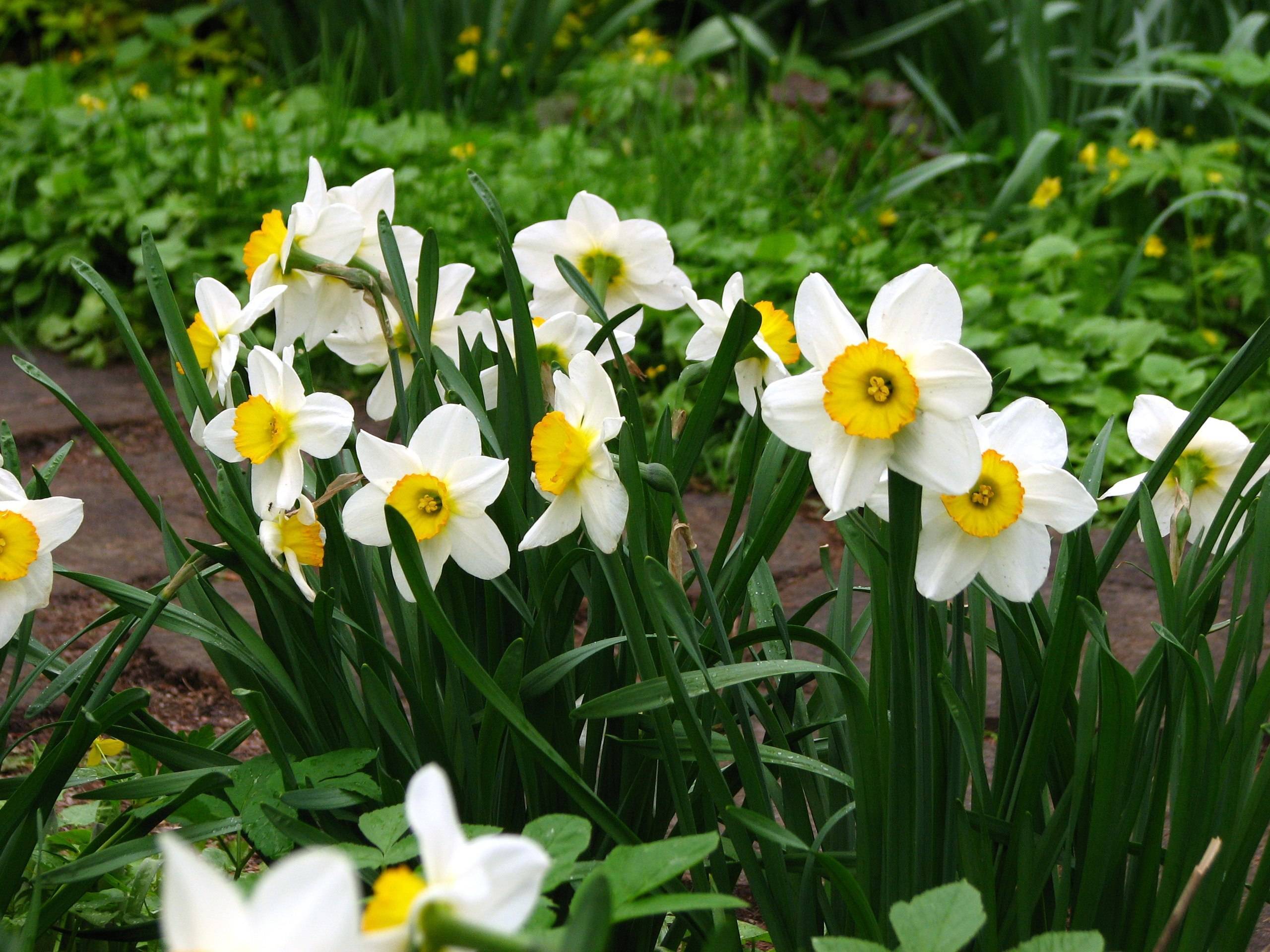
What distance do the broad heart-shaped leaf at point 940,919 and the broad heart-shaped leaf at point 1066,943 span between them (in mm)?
44

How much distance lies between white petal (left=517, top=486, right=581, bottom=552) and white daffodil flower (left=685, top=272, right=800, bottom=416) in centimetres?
22

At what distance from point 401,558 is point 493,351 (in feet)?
1.34

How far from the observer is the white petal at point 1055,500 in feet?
2.80

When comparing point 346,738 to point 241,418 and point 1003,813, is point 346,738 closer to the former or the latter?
point 241,418

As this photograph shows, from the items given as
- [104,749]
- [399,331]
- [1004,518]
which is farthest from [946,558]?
[104,749]

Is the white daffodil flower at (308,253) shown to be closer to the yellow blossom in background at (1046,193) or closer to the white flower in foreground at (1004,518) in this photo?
the white flower in foreground at (1004,518)

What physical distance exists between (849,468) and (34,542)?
60 centimetres

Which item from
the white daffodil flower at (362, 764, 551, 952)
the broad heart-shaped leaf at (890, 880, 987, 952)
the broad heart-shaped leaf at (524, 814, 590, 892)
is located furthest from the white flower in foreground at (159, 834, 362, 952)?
the broad heart-shaped leaf at (890, 880, 987, 952)

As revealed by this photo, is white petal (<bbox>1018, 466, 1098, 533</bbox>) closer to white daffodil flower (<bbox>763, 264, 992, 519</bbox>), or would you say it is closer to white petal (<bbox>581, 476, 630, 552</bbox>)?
white daffodil flower (<bbox>763, 264, 992, 519</bbox>)

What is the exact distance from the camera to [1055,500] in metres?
0.86

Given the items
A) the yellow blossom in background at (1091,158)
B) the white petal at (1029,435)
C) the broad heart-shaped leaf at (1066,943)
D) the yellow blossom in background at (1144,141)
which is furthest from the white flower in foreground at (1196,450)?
the yellow blossom in background at (1091,158)

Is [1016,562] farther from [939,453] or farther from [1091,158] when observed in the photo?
[1091,158]

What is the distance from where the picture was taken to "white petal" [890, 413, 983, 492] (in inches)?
30.3

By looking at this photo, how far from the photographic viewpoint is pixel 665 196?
352 cm
